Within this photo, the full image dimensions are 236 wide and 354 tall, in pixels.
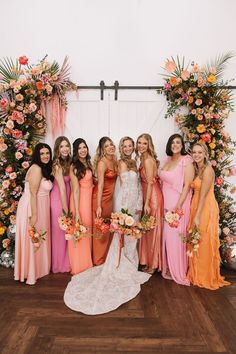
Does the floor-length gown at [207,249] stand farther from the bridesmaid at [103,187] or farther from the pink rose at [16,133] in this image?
the pink rose at [16,133]

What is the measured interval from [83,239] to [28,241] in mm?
692

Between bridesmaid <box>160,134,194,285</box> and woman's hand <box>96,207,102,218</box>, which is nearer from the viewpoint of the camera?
bridesmaid <box>160,134,194,285</box>

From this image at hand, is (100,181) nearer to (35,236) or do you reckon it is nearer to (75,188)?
(75,188)

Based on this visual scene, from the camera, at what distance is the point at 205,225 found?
365cm

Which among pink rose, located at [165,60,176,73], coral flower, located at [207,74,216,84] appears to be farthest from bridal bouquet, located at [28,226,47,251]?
coral flower, located at [207,74,216,84]

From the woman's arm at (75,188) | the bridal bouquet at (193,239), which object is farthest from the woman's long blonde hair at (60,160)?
the bridal bouquet at (193,239)

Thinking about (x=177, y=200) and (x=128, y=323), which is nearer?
(x=128, y=323)

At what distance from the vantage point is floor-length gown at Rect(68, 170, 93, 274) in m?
3.92

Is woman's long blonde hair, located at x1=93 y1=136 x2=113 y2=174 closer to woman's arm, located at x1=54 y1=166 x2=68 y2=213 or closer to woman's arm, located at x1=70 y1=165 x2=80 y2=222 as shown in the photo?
woman's arm, located at x1=70 y1=165 x2=80 y2=222

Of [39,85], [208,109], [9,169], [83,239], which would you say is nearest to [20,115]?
[39,85]

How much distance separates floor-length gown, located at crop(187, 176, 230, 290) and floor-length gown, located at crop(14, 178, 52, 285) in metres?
1.89

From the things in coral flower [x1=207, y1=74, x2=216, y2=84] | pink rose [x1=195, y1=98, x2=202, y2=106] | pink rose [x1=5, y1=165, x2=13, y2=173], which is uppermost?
coral flower [x1=207, y1=74, x2=216, y2=84]

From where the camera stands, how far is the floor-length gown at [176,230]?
3.73 meters

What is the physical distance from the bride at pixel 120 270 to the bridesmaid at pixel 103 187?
127 millimetres
